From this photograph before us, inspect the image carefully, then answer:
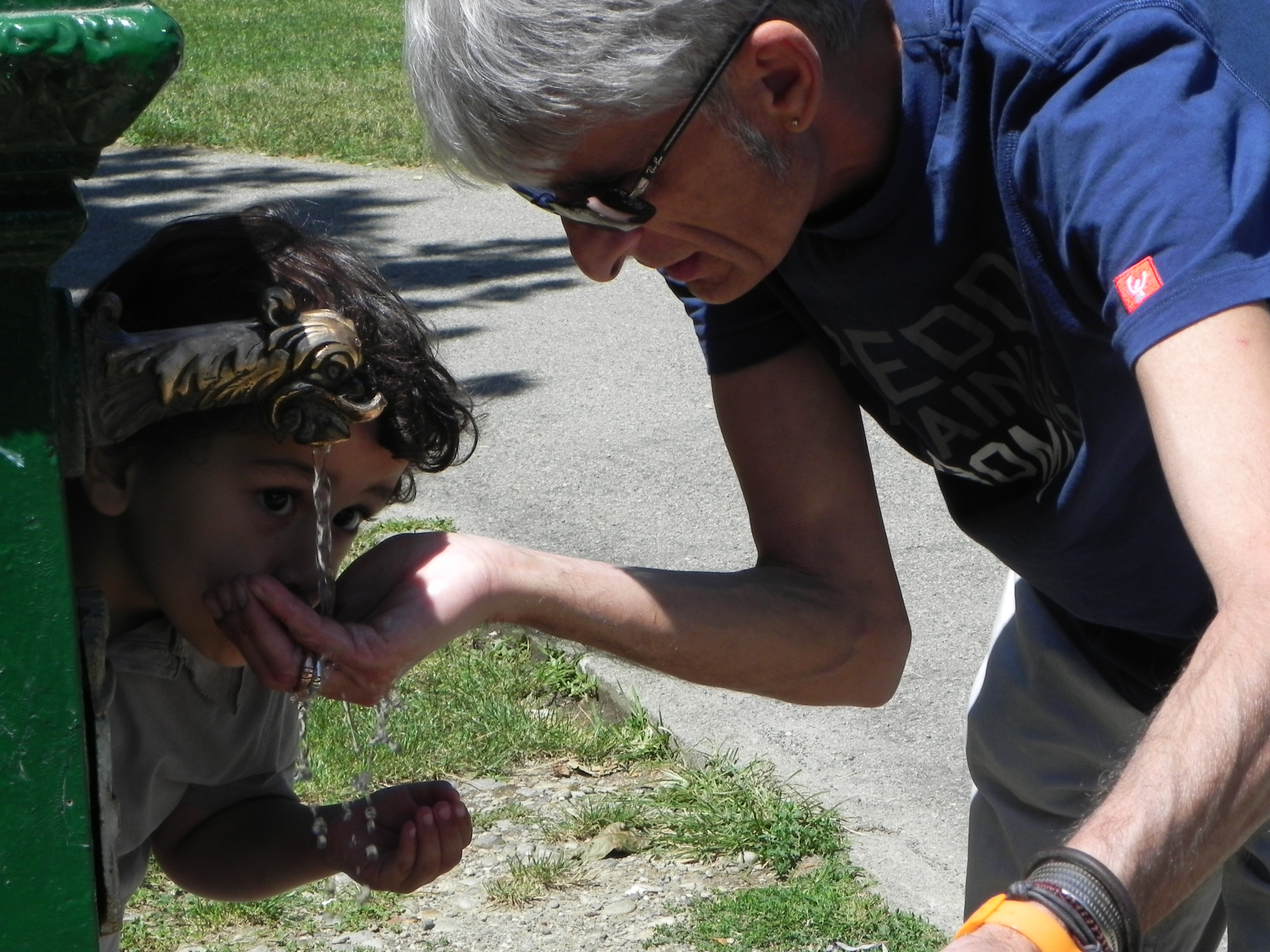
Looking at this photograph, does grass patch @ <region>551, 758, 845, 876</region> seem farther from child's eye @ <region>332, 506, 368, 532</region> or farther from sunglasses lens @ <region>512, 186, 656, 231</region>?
sunglasses lens @ <region>512, 186, 656, 231</region>

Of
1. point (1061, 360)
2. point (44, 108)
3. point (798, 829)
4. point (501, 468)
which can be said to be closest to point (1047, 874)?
point (1061, 360)

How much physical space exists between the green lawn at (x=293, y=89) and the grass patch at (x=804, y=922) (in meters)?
6.42

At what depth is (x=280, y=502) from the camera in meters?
1.65

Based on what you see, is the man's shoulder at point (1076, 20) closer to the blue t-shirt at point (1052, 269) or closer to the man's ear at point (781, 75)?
the blue t-shirt at point (1052, 269)

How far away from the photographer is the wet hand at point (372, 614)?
154cm

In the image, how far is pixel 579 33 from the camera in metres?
1.53

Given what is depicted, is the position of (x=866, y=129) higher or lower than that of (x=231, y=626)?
higher

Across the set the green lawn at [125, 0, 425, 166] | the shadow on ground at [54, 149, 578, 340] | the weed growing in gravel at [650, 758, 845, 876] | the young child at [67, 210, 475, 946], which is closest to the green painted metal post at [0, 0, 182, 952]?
the young child at [67, 210, 475, 946]

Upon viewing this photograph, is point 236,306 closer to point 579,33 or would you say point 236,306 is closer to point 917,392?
point 579,33

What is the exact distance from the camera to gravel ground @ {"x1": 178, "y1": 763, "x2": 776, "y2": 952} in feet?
9.18

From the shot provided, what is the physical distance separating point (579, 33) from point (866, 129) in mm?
357

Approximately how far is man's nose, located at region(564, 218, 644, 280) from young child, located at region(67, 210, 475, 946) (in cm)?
21

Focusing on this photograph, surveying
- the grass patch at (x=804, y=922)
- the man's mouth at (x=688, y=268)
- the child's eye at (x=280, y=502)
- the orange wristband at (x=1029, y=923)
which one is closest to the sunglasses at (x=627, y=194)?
the man's mouth at (x=688, y=268)

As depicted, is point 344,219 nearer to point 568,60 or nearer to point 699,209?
point 699,209
